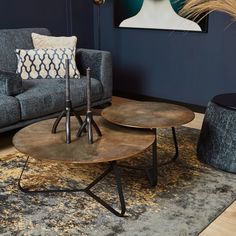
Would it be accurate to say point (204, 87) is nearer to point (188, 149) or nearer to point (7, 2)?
point (188, 149)

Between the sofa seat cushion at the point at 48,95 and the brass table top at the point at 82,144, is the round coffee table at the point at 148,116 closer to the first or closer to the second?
the brass table top at the point at 82,144

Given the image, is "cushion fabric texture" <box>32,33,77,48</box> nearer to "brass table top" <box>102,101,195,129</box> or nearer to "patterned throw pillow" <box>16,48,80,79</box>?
"patterned throw pillow" <box>16,48,80,79</box>

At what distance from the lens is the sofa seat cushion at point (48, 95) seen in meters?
2.88

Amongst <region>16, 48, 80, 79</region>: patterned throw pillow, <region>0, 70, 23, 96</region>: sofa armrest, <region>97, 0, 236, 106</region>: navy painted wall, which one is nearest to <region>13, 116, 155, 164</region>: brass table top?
<region>0, 70, 23, 96</region>: sofa armrest

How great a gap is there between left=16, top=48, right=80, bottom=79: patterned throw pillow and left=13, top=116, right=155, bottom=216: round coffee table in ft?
3.72

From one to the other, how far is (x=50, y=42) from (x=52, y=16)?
760 millimetres

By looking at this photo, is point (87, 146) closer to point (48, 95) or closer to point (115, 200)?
Result: point (115, 200)

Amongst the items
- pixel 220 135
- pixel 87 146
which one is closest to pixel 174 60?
pixel 220 135

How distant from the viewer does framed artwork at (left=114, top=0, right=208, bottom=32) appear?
376cm

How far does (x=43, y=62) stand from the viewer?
3.32 m

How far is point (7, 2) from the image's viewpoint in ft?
12.2

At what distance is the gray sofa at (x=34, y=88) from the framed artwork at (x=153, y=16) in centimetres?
83

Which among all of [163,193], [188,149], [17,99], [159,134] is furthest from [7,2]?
[163,193]

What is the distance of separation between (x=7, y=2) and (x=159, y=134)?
193 centimetres
